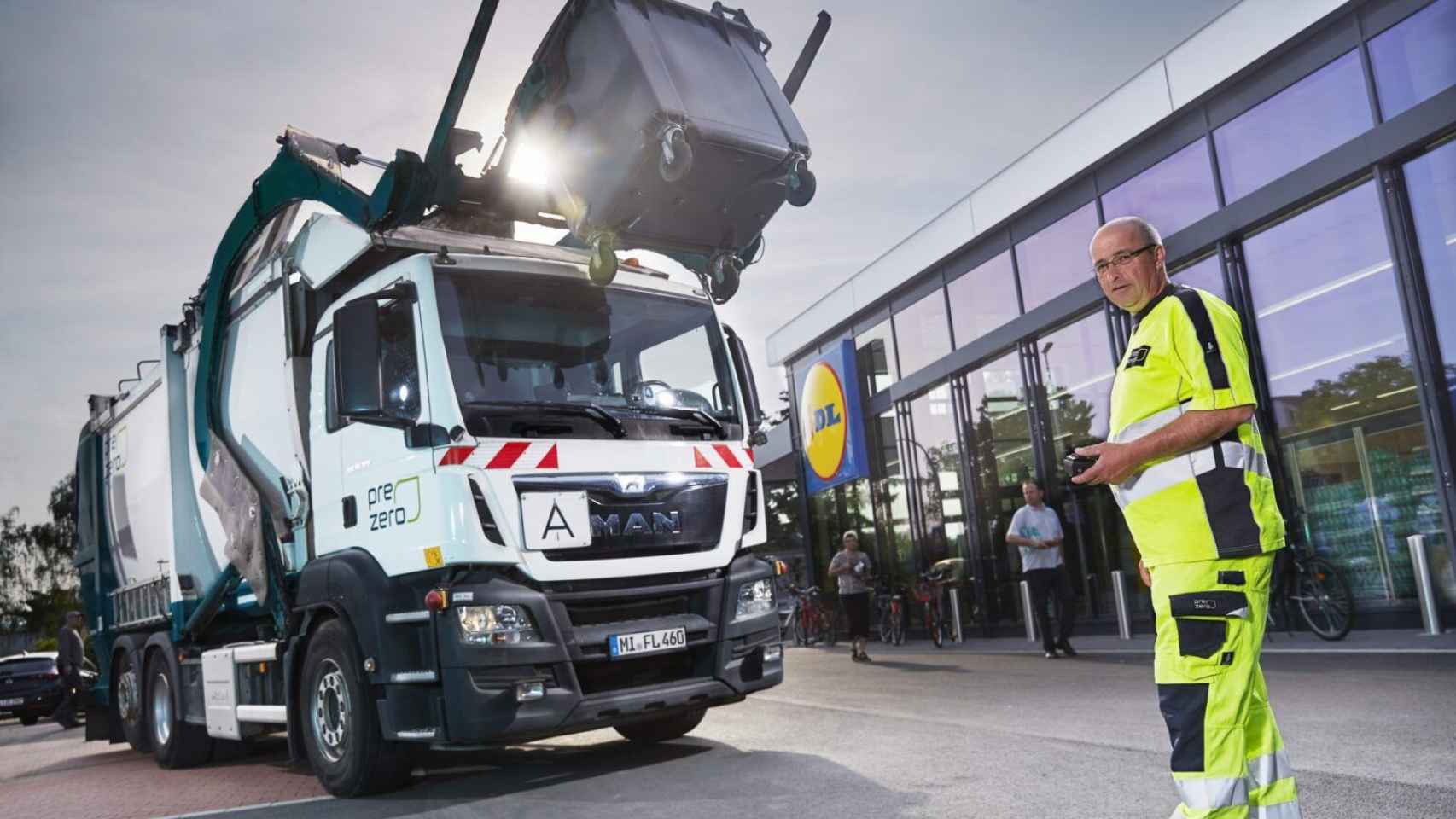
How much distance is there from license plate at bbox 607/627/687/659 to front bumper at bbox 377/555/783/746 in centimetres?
3

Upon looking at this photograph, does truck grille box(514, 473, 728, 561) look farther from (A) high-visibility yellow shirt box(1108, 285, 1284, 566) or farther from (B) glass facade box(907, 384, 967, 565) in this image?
(B) glass facade box(907, 384, 967, 565)

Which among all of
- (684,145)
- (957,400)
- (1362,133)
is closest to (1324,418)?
(1362,133)

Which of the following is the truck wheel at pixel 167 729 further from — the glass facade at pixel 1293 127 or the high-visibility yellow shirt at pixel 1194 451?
the glass facade at pixel 1293 127

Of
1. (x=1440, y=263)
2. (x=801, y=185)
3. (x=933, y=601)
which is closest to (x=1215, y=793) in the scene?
(x=801, y=185)

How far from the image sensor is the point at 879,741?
6.51 metres

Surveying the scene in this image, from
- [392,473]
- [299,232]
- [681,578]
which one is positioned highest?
[299,232]

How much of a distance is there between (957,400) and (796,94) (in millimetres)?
10851

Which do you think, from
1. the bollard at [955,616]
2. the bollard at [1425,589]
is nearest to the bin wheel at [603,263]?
the bollard at [1425,589]

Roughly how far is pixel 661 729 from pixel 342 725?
2.17m

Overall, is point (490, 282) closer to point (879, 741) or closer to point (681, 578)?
point (681, 578)

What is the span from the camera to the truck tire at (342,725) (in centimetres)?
582

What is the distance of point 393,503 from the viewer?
5832mm

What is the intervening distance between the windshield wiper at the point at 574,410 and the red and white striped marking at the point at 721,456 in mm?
499

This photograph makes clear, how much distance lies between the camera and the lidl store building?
9594mm
